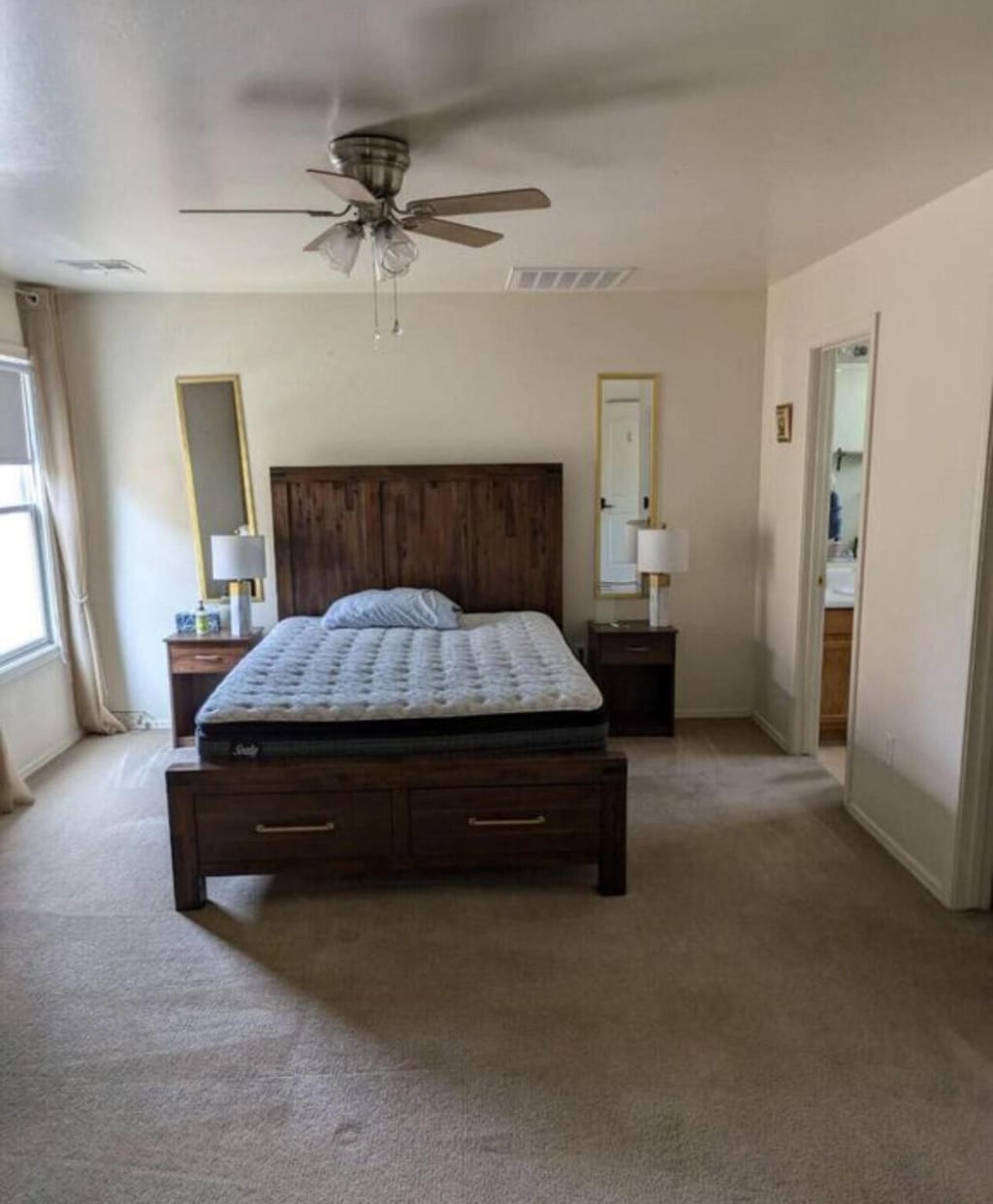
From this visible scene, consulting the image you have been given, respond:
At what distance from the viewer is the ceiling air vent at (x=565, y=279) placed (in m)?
4.26

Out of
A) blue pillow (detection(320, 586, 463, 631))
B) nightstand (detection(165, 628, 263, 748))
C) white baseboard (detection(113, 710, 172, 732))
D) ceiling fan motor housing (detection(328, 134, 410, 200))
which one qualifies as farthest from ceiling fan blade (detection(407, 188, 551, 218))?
white baseboard (detection(113, 710, 172, 732))

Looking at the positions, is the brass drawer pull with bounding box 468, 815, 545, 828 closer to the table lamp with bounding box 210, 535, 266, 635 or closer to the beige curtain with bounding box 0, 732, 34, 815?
the table lamp with bounding box 210, 535, 266, 635

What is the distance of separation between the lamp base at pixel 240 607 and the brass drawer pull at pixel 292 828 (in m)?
1.86

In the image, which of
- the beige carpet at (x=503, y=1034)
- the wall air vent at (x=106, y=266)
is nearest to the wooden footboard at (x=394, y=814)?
the beige carpet at (x=503, y=1034)

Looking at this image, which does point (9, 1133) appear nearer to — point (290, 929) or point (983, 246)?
point (290, 929)

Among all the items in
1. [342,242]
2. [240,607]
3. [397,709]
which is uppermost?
[342,242]

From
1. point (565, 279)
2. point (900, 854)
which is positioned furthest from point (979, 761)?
point (565, 279)

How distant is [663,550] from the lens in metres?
4.68

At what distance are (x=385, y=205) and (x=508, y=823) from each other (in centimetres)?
212

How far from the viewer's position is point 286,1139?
2018 millimetres

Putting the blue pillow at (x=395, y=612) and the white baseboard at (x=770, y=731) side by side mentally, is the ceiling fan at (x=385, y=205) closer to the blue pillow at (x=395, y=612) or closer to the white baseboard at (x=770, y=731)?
the blue pillow at (x=395, y=612)

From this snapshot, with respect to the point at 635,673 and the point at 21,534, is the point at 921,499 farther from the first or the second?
the point at 21,534

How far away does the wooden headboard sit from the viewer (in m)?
4.82

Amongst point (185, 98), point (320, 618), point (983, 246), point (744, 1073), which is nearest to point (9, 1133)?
point (744, 1073)
